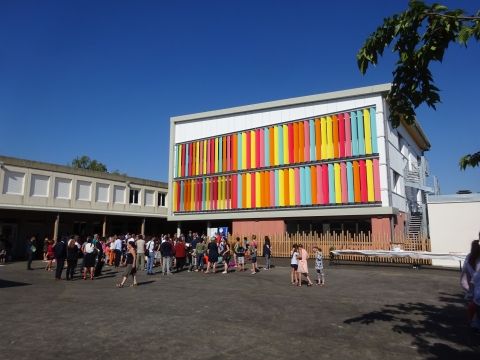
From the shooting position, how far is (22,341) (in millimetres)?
6895

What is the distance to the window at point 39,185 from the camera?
1231 inches

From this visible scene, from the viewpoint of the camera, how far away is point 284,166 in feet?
105

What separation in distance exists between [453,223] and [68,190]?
98.1ft

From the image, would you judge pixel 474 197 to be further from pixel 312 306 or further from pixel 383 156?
pixel 312 306

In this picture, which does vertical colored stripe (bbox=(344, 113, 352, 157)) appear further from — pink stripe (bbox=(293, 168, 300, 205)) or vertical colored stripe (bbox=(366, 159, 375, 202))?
pink stripe (bbox=(293, 168, 300, 205))

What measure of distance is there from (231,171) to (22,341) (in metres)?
28.7

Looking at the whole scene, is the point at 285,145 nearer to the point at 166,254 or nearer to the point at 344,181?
the point at 344,181

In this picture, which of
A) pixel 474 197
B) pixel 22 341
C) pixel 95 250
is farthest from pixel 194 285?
pixel 474 197

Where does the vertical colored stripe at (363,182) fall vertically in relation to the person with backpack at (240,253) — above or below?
above

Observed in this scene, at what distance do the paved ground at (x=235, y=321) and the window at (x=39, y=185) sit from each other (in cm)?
1874

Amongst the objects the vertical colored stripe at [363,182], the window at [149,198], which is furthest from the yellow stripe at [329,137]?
the window at [149,198]

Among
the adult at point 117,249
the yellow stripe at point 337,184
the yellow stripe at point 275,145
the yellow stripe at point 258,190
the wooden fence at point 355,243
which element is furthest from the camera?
the yellow stripe at point 258,190

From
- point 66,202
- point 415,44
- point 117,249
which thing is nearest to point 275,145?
point 117,249

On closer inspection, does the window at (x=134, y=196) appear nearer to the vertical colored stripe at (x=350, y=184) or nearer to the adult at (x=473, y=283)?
the vertical colored stripe at (x=350, y=184)
